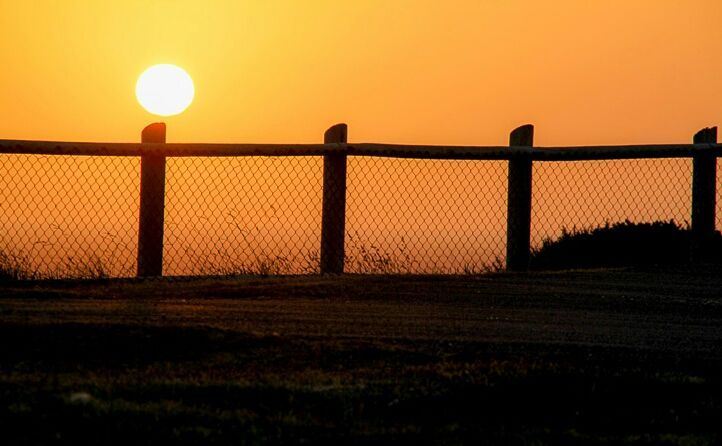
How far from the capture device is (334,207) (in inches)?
479

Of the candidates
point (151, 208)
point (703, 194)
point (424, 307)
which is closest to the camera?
point (424, 307)

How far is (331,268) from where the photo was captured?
12.1m

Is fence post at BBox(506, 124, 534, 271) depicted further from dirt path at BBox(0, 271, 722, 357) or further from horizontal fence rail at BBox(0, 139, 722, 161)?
dirt path at BBox(0, 271, 722, 357)

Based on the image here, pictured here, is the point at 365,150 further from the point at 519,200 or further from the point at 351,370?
the point at 351,370

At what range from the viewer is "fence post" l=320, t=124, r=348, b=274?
12102 millimetres

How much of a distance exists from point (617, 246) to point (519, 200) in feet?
10.7

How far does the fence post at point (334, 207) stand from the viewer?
1210 centimetres

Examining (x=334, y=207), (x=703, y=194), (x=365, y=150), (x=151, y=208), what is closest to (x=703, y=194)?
(x=703, y=194)

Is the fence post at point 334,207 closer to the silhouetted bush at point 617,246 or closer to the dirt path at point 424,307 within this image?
the dirt path at point 424,307

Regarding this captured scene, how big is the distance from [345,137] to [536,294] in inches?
116

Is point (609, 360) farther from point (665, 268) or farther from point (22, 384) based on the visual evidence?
point (665, 268)

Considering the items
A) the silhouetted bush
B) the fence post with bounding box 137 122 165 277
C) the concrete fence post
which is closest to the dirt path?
the fence post with bounding box 137 122 165 277

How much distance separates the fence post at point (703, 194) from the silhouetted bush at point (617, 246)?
0.75 metres

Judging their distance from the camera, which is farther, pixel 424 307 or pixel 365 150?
pixel 365 150
